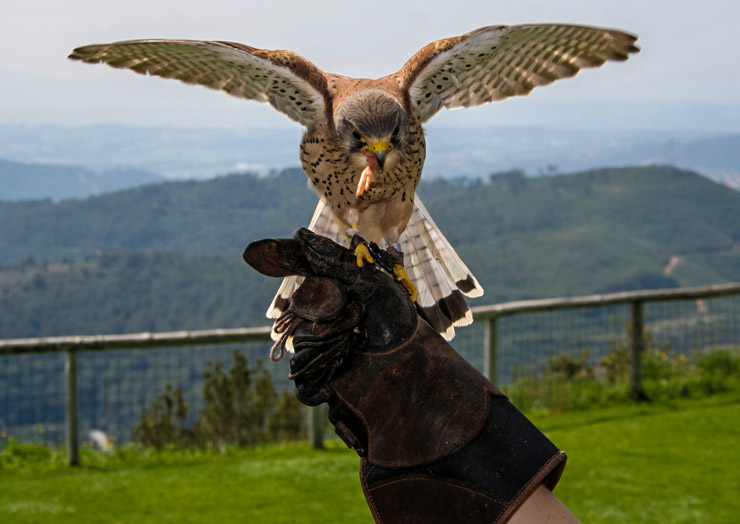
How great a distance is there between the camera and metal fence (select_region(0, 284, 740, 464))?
19.8ft

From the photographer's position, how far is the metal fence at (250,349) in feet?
19.8

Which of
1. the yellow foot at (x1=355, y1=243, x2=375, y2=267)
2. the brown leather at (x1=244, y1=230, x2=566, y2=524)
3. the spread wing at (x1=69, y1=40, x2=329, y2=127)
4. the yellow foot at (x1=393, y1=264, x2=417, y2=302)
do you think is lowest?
the brown leather at (x1=244, y1=230, x2=566, y2=524)

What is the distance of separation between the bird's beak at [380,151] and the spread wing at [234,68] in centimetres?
42

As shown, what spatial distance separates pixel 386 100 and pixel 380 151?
197mm

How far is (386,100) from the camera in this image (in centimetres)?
270

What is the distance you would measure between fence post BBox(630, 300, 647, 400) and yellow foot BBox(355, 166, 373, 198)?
5.52m

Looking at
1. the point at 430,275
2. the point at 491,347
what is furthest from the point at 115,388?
the point at 430,275

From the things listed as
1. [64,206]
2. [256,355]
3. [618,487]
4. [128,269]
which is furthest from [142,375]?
[64,206]

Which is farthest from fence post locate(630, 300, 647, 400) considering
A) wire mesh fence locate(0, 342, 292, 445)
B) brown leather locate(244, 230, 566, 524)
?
brown leather locate(244, 230, 566, 524)

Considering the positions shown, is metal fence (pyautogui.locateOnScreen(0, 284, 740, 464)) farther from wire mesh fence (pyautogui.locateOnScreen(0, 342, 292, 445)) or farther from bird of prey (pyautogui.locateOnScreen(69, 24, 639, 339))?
bird of prey (pyautogui.locateOnScreen(69, 24, 639, 339))

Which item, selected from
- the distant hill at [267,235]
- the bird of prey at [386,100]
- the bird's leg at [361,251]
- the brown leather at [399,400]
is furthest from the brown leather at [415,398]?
the distant hill at [267,235]

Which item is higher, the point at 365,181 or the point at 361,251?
the point at 365,181

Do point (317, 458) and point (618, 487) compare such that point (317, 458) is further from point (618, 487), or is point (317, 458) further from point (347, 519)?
point (618, 487)

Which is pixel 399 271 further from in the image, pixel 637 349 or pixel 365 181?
pixel 637 349
